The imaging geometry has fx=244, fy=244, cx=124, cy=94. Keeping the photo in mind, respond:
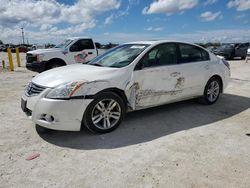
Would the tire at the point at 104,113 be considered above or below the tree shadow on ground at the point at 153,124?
above

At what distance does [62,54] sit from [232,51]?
656 inches

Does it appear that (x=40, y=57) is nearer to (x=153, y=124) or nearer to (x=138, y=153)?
(x=153, y=124)

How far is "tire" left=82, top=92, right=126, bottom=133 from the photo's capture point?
3938 mm

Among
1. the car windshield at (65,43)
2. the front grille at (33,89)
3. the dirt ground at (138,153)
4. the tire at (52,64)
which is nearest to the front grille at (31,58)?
the tire at (52,64)

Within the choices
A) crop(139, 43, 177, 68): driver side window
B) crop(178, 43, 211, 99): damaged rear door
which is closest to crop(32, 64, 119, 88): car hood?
crop(139, 43, 177, 68): driver side window

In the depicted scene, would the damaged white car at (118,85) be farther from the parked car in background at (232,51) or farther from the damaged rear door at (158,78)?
the parked car in background at (232,51)

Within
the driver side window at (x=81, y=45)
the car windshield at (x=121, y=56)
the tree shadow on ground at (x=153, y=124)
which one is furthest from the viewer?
the driver side window at (x=81, y=45)

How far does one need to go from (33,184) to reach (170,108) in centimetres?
360

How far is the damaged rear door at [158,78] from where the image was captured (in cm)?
448

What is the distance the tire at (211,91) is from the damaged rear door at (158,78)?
981mm

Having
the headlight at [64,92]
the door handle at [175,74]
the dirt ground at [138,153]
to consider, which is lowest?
the dirt ground at [138,153]

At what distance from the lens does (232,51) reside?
21.7 meters

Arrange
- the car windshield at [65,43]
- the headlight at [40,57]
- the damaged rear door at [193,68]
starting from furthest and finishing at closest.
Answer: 1. the car windshield at [65,43]
2. the headlight at [40,57]
3. the damaged rear door at [193,68]

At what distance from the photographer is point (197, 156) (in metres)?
3.38
